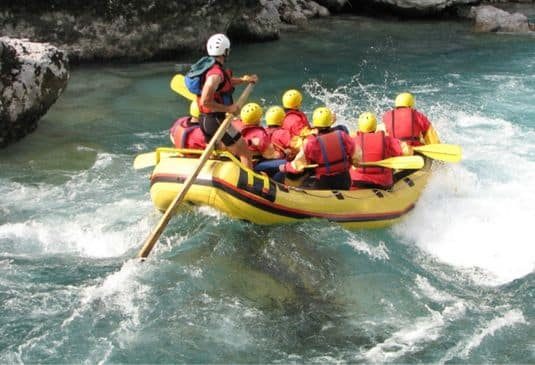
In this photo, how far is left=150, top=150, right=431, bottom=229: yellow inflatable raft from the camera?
7.24 meters

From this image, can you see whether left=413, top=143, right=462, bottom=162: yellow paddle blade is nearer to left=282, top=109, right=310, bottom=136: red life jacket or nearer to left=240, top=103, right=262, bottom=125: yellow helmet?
left=282, top=109, right=310, bottom=136: red life jacket

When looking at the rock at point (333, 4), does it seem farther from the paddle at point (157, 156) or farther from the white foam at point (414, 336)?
the white foam at point (414, 336)

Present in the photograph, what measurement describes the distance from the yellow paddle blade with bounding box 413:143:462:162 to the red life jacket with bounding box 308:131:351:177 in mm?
1505

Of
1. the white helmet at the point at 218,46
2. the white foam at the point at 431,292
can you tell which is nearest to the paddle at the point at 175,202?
the white helmet at the point at 218,46

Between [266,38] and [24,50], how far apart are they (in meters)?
8.33

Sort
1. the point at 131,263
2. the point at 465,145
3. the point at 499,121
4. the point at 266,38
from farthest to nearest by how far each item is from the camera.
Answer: the point at 266,38 < the point at 499,121 < the point at 465,145 < the point at 131,263

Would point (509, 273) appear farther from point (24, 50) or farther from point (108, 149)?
point (24, 50)

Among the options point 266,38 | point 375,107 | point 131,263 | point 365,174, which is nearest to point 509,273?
point 365,174

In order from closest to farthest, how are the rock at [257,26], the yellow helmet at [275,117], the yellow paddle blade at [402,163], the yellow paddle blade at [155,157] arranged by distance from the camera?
1. the yellow paddle blade at [155,157]
2. the yellow paddle blade at [402,163]
3. the yellow helmet at [275,117]
4. the rock at [257,26]

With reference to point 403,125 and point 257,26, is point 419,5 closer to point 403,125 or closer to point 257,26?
point 257,26

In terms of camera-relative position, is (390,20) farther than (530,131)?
Yes

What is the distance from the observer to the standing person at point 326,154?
766cm

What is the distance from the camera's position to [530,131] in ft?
39.7

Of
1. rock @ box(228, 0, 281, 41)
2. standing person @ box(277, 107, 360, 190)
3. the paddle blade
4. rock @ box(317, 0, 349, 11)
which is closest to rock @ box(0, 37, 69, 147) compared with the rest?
the paddle blade
